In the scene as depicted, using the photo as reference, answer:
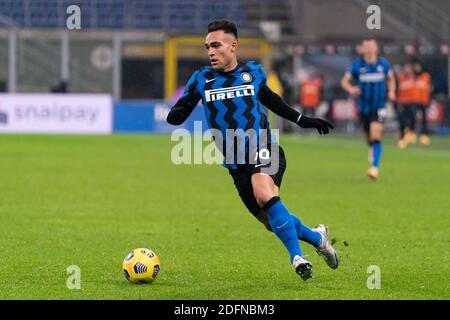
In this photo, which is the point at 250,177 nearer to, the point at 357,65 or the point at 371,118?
the point at 371,118

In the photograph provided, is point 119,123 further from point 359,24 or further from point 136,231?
point 136,231

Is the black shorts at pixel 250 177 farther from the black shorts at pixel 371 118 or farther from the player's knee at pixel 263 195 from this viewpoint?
the black shorts at pixel 371 118

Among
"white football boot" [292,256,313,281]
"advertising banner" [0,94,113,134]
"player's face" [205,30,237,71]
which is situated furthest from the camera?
"advertising banner" [0,94,113,134]

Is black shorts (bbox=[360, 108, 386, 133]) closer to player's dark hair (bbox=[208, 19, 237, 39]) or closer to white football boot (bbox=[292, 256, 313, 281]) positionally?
player's dark hair (bbox=[208, 19, 237, 39])

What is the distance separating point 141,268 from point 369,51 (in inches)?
430

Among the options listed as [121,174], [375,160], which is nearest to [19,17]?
[121,174]

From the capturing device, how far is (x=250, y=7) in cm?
3959

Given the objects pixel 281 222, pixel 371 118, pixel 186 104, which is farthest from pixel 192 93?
pixel 371 118

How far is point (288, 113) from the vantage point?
8.12 metres

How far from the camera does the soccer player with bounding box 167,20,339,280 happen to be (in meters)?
7.87

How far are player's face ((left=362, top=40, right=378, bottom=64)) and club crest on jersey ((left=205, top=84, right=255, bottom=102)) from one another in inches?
398

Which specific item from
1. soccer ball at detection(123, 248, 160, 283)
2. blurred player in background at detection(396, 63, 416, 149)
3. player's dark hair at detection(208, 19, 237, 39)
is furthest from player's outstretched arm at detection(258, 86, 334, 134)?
blurred player in background at detection(396, 63, 416, 149)

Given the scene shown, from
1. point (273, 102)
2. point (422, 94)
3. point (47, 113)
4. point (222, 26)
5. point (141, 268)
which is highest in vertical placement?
point (222, 26)

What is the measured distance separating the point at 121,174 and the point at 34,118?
13957mm
